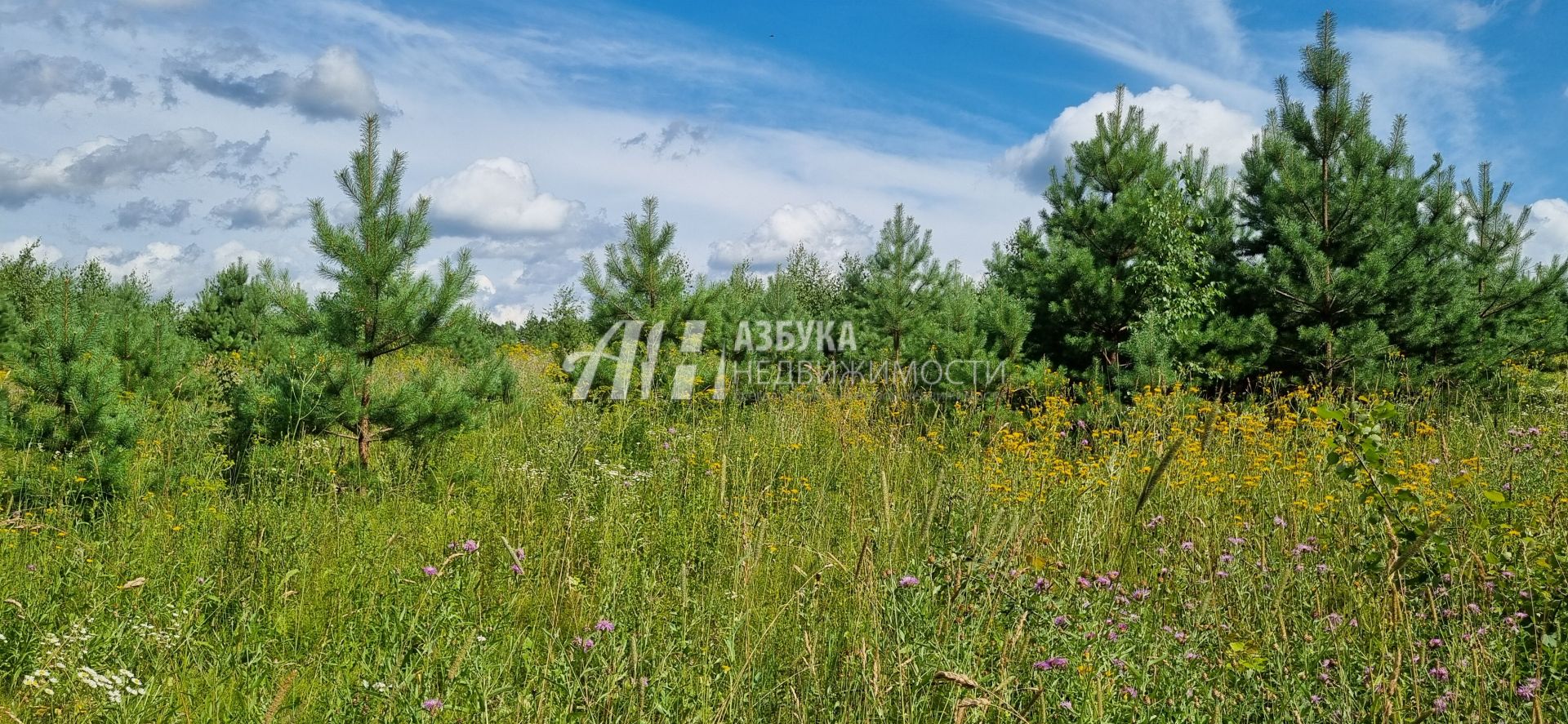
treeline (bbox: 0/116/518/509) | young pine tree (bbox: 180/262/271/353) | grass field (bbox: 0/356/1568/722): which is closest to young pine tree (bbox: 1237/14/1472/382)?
grass field (bbox: 0/356/1568/722)

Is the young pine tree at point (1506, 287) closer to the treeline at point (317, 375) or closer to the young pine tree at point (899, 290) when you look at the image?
the young pine tree at point (899, 290)

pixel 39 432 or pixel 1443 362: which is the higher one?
pixel 1443 362

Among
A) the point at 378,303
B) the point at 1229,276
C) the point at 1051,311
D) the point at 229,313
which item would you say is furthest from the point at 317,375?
the point at 229,313

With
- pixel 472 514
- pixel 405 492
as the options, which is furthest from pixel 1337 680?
pixel 405 492

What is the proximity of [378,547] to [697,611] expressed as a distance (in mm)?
1921

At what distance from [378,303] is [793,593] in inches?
163

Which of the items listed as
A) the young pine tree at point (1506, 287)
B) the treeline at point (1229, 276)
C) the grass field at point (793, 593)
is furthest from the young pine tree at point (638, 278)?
the young pine tree at point (1506, 287)

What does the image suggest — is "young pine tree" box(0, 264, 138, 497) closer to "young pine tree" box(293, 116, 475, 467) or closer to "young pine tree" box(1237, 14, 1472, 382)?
"young pine tree" box(293, 116, 475, 467)

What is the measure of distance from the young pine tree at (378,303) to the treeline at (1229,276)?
4.61 metres

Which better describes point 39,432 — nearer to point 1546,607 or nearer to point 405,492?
point 405,492

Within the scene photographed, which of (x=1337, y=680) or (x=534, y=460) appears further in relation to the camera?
(x=534, y=460)

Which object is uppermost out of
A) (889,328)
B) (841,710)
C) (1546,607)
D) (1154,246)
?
(1154,246)

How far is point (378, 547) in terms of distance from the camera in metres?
3.89

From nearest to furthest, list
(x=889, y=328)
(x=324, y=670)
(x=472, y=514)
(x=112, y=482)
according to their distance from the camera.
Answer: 1. (x=324, y=670)
2. (x=472, y=514)
3. (x=112, y=482)
4. (x=889, y=328)
